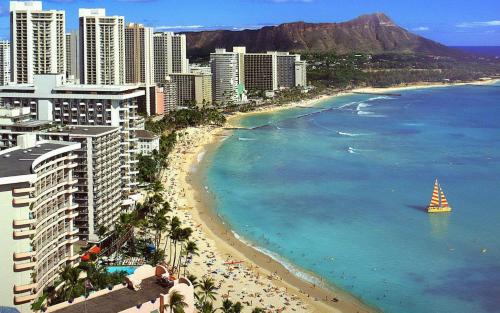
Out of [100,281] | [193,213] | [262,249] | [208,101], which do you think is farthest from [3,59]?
[100,281]

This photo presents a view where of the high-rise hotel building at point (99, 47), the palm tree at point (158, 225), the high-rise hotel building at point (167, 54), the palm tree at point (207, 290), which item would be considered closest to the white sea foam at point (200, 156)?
the high-rise hotel building at point (99, 47)

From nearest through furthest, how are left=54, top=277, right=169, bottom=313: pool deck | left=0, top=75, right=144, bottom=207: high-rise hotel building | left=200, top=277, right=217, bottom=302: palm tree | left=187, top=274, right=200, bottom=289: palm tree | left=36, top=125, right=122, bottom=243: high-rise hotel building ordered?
left=54, top=277, right=169, bottom=313: pool deck → left=187, top=274, right=200, bottom=289: palm tree → left=200, top=277, right=217, bottom=302: palm tree → left=36, top=125, right=122, bottom=243: high-rise hotel building → left=0, top=75, right=144, bottom=207: high-rise hotel building

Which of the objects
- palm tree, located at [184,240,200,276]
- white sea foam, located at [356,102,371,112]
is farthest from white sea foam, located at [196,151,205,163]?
white sea foam, located at [356,102,371,112]

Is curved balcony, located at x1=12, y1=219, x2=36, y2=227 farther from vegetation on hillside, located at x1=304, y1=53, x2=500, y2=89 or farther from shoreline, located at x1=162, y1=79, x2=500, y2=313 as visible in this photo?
vegetation on hillside, located at x1=304, y1=53, x2=500, y2=89

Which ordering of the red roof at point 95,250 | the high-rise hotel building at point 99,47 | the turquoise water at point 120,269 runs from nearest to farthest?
1. the turquoise water at point 120,269
2. the red roof at point 95,250
3. the high-rise hotel building at point 99,47

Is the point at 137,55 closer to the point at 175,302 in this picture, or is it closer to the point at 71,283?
the point at 71,283

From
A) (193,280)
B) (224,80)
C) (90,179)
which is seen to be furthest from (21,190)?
(224,80)

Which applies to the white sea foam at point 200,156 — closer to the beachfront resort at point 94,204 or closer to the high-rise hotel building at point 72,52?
the beachfront resort at point 94,204
